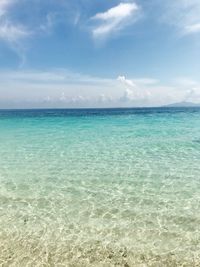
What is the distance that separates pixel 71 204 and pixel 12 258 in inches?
117

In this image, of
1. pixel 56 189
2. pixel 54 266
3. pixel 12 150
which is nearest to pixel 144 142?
pixel 12 150

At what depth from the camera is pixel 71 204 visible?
346 inches

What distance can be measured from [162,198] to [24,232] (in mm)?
4368

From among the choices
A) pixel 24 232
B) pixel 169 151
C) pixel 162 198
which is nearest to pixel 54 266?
pixel 24 232

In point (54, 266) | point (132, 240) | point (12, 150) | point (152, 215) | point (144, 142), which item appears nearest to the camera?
point (54, 266)

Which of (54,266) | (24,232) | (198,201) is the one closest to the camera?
(54,266)

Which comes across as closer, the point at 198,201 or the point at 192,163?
the point at 198,201

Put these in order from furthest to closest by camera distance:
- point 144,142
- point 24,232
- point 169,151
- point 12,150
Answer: point 144,142 → point 12,150 → point 169,151 → point 24,232

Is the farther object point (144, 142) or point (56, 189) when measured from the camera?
point (144, 142)

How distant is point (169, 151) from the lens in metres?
16.4

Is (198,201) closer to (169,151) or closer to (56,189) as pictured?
(56,189)

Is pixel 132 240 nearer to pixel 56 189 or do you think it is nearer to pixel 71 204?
pixel 71 204

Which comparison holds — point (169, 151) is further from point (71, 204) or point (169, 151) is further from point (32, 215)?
point (32, 215)

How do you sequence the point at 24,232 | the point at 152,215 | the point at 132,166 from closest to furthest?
1. the point at 24,232
2. the point at 152,215
3. the point at 132,166
